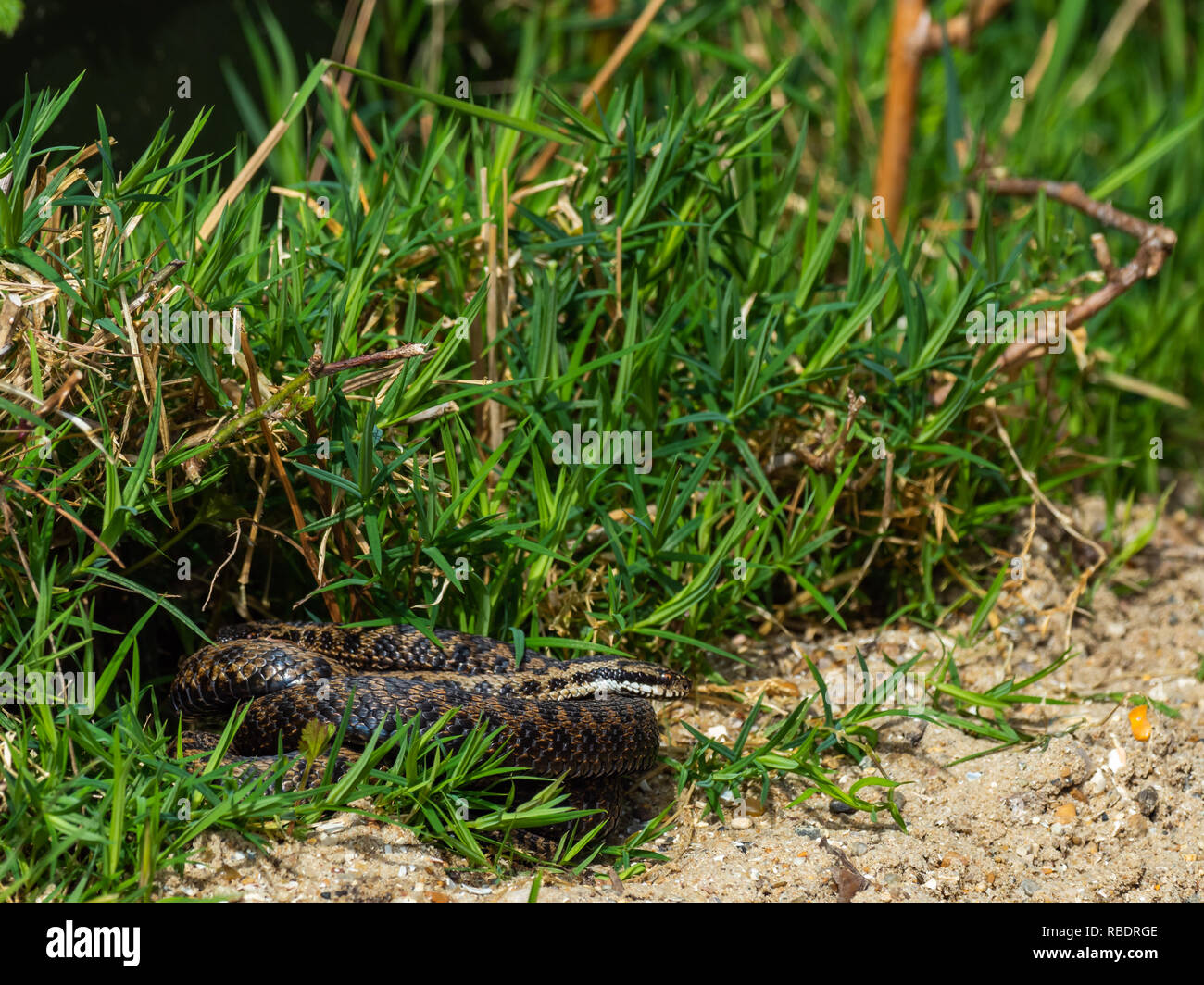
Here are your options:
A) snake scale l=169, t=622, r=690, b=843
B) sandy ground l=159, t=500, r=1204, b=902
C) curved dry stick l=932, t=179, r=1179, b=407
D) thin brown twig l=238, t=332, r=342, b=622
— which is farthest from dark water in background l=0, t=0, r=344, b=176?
curved dry stick l=932, t=179, r=1179, b=407

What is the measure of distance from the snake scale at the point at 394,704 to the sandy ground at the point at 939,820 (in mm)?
268

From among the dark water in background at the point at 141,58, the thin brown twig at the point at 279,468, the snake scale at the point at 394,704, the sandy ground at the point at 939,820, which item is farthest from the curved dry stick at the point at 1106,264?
the dark water in background at the point at 141,58

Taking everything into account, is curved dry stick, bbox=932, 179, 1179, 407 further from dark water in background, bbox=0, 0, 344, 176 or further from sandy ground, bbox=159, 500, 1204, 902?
dark water in background, bbox=0, 0, 344, 176

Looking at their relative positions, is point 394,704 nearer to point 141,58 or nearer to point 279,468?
point 279,468

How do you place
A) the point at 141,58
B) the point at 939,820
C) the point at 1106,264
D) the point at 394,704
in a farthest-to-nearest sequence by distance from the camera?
the point at 141,58
the point at 1106,264
the point at 939,820
the point at 394,704

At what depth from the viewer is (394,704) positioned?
3225mm

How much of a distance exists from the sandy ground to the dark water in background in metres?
2.31

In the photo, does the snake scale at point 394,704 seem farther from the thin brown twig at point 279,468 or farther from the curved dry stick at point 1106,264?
the curved dry stick at point 1106,264

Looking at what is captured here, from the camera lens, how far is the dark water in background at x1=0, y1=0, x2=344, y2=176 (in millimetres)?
4047

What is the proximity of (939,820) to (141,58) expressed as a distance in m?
4.26

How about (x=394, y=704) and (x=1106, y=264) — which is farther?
(x=1106, y=264)

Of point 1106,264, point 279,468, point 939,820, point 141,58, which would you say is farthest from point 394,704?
point 141,58

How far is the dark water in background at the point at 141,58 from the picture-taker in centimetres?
405

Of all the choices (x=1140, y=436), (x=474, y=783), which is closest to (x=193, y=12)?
(x=474, y=783)
